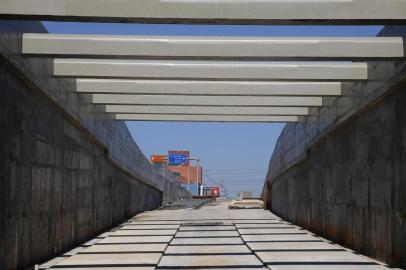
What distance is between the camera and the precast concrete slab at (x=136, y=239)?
50.1 ft

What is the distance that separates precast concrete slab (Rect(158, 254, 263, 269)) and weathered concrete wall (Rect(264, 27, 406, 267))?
2.56 m

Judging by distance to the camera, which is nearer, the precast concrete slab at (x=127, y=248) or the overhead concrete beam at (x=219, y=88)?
the precast concrete slab at (x=127, y=248)

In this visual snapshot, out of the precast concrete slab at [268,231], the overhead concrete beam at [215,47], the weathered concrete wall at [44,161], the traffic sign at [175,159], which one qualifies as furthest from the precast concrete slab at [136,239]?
the traffic sign at [175,159]

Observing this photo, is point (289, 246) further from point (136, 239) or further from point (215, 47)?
point (215, 47)

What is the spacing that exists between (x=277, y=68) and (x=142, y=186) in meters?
19.4

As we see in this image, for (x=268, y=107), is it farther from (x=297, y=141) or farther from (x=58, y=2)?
(x=58, y=2)

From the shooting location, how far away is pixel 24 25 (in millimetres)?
10641

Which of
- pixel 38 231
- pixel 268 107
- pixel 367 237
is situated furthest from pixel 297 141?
pixel 38 231

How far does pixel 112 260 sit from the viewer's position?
11.3 m

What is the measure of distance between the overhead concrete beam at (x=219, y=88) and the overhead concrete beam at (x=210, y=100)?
5.61ft

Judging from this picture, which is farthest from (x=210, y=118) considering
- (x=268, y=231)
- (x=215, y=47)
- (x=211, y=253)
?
(x=215, y=47)

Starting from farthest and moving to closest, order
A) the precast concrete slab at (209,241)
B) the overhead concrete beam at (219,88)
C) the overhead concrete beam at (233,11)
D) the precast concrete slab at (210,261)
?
1. the overhead concrete beam at (219,88)
2. the precast concrete slab at (209,241)
3. the precast concrete slab at (210,261)
4. the overhead concrete beam at (233,11)

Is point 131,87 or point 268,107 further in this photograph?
point 268,107

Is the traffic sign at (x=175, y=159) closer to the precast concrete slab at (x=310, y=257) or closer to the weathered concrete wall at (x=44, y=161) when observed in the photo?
the weathered concrete wall at (x=44, y=161)
